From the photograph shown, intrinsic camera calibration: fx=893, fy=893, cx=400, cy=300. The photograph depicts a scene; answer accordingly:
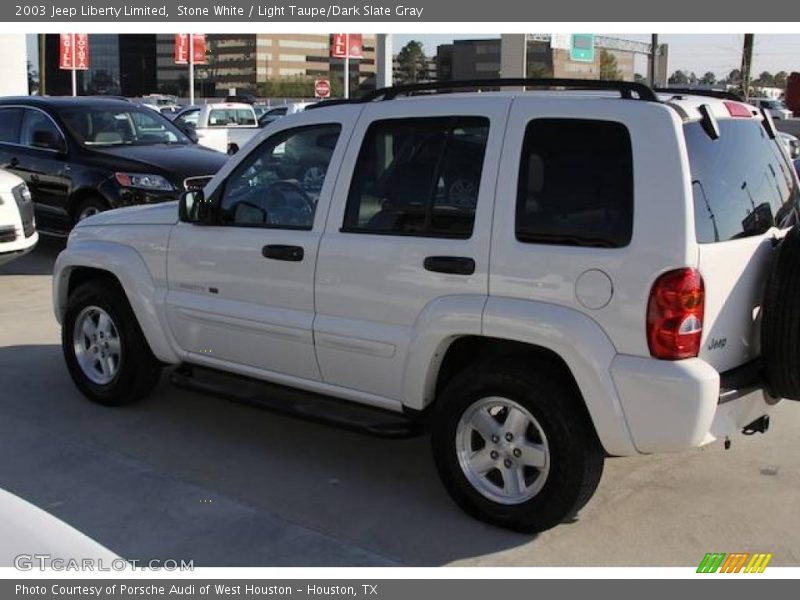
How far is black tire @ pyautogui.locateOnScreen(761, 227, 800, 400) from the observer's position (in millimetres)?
3869

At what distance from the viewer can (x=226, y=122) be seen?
25344 millimetres

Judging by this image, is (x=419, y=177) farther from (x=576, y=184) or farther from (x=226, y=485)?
(x=226, y=485)

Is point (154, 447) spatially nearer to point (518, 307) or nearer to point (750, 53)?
point (518, 307)

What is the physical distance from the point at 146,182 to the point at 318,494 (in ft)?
20.9

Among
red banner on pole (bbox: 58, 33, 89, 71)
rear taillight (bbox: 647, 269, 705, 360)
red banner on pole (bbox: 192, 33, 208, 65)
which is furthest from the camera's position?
red banner on pole (bbox: 192, 33, 208, 65)

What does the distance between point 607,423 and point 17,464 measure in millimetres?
3172

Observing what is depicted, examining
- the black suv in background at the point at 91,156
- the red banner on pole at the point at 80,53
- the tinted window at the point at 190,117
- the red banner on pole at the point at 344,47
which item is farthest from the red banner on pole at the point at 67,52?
the black suv in background at the point at 91,156

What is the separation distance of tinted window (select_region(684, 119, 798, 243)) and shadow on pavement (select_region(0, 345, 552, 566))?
164cm

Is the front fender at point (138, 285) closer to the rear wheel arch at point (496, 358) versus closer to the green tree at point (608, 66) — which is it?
→ the rear wheel arch at point (496, 358)

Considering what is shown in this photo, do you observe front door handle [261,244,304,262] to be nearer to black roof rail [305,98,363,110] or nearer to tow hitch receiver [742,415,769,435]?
black roof rail [305,98,363,110]

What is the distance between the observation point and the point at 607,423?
3678 mm

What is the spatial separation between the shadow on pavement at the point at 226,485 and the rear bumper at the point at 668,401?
817 millimetres

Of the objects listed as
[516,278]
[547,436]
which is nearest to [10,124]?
[516,278]

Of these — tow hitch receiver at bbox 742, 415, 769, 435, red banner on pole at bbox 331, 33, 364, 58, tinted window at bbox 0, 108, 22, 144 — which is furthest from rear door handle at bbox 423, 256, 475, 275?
red banner on pole at bbox 331, 33, 364, 58
